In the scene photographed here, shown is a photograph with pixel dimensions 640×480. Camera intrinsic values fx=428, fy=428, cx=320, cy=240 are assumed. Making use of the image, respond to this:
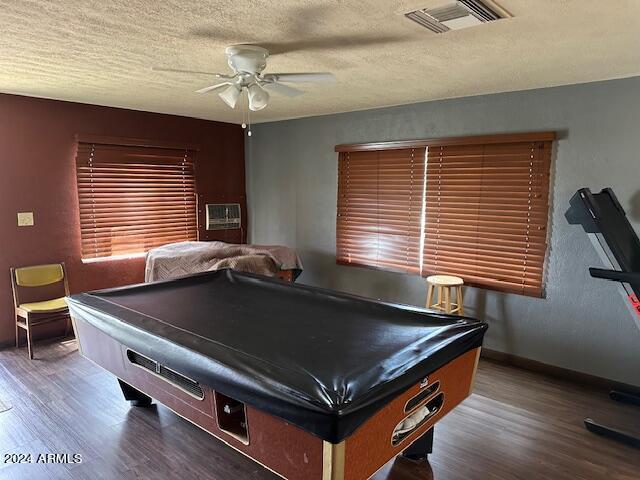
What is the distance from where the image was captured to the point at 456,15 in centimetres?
183

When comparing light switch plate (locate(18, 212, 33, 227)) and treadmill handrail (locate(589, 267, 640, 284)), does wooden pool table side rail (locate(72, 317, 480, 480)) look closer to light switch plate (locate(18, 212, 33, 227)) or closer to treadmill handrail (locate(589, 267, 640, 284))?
treadmill handrail (locate(589, 267, 640, 284))

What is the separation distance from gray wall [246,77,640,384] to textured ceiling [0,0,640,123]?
0.55 feet

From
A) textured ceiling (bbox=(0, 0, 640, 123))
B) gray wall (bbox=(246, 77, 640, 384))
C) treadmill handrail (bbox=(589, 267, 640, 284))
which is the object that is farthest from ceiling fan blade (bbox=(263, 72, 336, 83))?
treadmill handrail (bbox=(589, 267, 640, 284))

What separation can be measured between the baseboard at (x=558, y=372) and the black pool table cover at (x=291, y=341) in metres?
1.72

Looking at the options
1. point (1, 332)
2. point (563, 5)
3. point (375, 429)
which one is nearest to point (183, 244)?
point (1, 332)

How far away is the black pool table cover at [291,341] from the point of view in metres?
1.41

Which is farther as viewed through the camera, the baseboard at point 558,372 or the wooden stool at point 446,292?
the wooden stool at point 446,292

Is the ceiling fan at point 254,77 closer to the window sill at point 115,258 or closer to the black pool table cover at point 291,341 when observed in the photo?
the black pool table cover at point 291,341

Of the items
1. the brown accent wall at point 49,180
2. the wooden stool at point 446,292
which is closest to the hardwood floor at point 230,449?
the wooden stool at point 446,292

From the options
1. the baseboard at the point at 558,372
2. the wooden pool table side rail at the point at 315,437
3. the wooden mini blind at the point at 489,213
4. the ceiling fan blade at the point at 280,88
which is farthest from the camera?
the wooden mini blind at the point at 489,213

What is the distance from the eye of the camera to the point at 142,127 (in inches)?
174

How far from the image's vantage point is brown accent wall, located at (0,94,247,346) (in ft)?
12.0

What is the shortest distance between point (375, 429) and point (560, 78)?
2709 millimetres

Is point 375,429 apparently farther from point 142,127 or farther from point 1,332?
point 142,127
